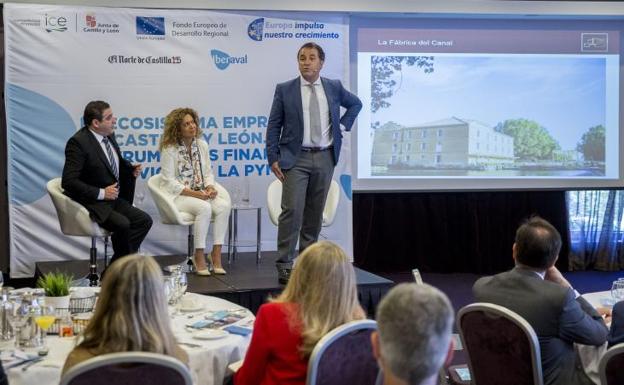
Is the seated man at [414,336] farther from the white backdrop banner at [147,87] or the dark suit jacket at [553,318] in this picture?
the white backdrop banner at [147,87]

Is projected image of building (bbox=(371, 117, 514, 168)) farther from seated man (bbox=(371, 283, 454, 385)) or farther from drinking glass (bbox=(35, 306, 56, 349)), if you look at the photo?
seated man (bbox=(371, 283, 454, 385))

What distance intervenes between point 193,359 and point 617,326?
137 centimetres

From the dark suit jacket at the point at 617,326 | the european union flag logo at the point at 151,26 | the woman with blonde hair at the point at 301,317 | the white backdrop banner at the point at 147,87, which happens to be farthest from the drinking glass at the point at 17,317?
the european union flag logo at the point at 151,26

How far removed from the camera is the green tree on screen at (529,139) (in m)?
7.24

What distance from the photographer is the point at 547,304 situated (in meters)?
2.65

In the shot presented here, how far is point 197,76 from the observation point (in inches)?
262

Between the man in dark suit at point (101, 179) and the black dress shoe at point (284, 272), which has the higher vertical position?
the man in dark suit at point (101, 179)

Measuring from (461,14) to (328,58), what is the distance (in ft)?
4.11

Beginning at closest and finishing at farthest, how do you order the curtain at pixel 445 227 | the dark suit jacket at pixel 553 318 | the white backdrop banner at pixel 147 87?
the dark suit jacket at pixel 553 318
the white backdrop banner at pixel 147 87
the curtain at pixel 445 227

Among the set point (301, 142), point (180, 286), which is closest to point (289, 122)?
point (301, 142)

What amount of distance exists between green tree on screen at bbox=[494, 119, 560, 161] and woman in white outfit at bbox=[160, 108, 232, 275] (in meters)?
2.89

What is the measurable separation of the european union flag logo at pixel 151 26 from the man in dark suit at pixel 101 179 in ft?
4.44

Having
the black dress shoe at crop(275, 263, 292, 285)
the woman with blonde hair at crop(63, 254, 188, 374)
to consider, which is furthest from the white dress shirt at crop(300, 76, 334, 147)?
the woman with blonde hair at crop(63, 254, 188, 374)

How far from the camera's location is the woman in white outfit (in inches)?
219
